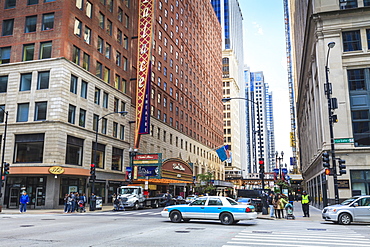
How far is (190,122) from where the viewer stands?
274 feet

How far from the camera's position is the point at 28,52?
39.3 m

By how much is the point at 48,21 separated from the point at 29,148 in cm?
1460

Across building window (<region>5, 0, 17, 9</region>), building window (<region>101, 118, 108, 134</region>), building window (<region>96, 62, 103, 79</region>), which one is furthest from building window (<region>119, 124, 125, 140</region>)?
building window (<region>5, 0, 17, 9</region>)

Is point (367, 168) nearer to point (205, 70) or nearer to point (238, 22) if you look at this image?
point (205, 70)

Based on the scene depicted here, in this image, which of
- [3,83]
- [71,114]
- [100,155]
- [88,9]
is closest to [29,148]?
[71,114]

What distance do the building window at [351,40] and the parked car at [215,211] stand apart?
22.9 m

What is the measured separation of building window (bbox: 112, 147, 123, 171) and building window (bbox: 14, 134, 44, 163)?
12.8m

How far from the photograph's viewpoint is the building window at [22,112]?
124 feet

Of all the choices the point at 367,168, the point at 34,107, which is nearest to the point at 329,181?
the point at 367,168

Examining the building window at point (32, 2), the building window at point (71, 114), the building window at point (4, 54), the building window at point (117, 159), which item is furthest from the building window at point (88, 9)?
the building window at point (117, 159)

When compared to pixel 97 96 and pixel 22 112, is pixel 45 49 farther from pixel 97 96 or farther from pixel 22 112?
pixel 97 96

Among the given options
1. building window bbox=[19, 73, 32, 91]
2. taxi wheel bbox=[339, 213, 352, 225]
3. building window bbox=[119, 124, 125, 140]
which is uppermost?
building window bbox=[19, 73, 32, 91]

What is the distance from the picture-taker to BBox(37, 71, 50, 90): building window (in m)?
37.8

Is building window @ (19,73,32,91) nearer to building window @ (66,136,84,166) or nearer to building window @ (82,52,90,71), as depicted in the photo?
building window @ (82,52,90,71)
